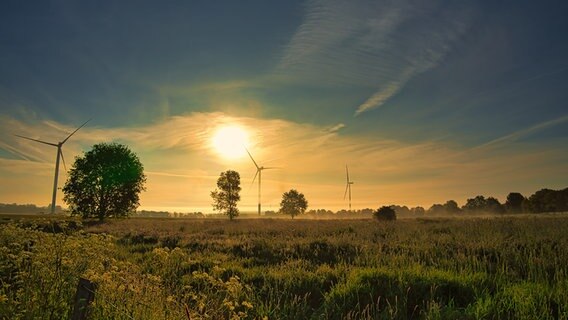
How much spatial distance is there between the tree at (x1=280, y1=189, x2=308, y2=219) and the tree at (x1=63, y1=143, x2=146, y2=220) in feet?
264

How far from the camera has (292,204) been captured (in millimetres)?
125000

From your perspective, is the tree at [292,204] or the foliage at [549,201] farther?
the tree at [292,204]

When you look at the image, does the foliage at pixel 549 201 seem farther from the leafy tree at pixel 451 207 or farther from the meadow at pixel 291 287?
the meadow at pixel 291 287

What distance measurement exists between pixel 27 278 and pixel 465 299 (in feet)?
27.3

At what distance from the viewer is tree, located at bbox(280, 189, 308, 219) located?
125 metres

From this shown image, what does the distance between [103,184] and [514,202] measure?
113924mm

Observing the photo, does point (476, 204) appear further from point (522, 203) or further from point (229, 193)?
point (229, 193)

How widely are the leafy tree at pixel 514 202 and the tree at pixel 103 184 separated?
109 m

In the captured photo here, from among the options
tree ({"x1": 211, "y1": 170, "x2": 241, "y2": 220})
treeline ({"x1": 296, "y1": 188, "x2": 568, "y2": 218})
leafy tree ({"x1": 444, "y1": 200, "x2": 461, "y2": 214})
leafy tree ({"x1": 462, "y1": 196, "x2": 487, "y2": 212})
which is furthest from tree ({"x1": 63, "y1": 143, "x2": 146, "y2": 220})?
leafy tree ({"x1": 444, "y1": 200, "x2": 461, "y2": 214})

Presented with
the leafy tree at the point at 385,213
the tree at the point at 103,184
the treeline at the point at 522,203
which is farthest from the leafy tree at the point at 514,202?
the tree at the point at 103,184

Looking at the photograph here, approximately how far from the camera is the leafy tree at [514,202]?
357ft

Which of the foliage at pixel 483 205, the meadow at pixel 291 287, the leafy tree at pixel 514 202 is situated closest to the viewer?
the meadow at pixel 291 287

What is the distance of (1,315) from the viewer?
202 inches

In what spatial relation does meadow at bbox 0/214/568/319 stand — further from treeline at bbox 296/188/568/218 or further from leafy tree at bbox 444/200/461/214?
leafy tree at bbox 444/200/461/214
